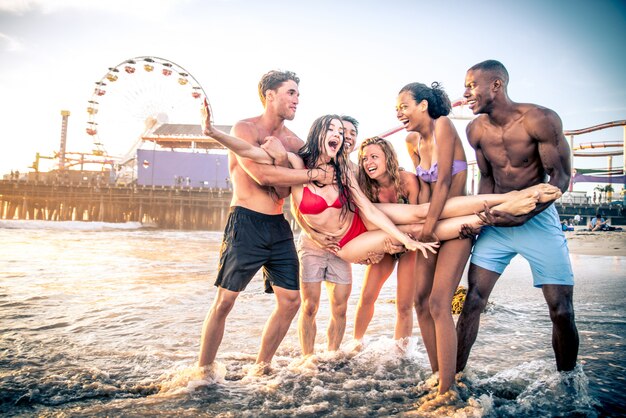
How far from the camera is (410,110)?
3.24 metres

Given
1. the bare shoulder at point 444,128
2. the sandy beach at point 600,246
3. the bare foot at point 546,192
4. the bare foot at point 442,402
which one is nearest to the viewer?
the bare foot at point 442,402

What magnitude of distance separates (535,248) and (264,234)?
210 cm

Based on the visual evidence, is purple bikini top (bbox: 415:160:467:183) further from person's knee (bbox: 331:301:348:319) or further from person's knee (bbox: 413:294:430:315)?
person's knee (bbox: 331:301:348:319)

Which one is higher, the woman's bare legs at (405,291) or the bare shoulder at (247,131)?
the bare shoulder at (247,131)

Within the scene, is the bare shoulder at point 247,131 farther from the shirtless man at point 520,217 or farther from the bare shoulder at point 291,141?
the shirtless man at point 520,217

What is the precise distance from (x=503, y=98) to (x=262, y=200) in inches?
81.8

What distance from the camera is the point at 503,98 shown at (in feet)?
9.96

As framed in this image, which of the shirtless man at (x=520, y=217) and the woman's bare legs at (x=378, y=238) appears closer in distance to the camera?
the shirtless man at (x=520, y=217)

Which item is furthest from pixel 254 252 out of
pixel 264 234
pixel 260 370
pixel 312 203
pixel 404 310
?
pixel 404 310

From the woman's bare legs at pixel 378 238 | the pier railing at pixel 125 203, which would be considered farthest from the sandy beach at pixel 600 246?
the pier railing at pixel 125 203

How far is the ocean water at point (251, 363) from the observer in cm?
272

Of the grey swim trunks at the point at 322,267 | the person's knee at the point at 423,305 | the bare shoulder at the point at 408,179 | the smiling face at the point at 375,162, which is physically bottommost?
the person's knee at the point at 423,305

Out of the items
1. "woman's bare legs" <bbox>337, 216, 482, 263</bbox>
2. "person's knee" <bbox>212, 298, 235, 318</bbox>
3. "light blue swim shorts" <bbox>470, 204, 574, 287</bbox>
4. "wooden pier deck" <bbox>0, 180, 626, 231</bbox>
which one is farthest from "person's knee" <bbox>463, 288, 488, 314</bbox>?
"wooden pier deck" <bbox>0, 180, 626, 231</bbox>

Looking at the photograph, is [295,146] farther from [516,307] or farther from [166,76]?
[166,76]
